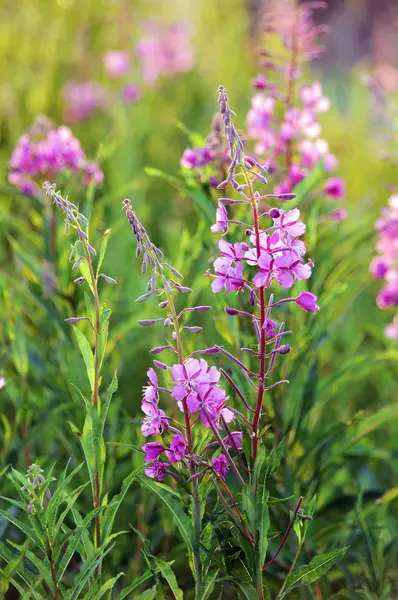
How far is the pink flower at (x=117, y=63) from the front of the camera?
4824 millimetres

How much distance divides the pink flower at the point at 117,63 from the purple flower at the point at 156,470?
3.89 metres

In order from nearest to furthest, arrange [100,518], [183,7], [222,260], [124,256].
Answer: [222,260] → [100,518] → [124,256] → [183,7]

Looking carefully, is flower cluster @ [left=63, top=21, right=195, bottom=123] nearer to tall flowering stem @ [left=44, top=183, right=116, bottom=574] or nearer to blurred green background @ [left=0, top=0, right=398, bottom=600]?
blurred green background @ [left=0, top=0, right=398, bottom=600]

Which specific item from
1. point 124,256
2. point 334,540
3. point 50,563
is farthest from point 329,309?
point 124,256

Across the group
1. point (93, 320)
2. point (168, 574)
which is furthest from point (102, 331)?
point (168, 574)

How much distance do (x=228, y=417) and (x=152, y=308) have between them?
0.82 m

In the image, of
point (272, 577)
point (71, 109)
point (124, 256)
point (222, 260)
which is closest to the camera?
point (222, 260)

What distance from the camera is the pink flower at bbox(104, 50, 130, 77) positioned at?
4824 millimetres

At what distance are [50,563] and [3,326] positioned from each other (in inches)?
47.4

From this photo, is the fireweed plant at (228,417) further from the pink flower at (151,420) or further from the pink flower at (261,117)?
the pink flower at (261,117)

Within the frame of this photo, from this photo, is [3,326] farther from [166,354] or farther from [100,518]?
[100,518]

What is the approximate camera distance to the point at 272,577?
6.09ft

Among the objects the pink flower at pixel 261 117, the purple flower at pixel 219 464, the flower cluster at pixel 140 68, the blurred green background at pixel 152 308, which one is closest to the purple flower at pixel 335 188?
the blurred green background at pixel 152 308

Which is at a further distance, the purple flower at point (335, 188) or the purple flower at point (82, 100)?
the purple flower at point (82, 100)
